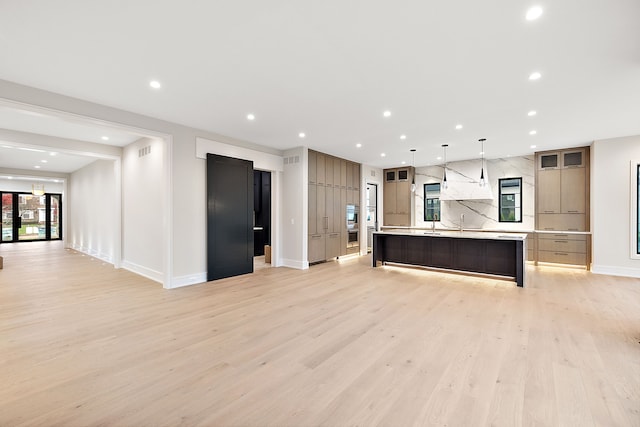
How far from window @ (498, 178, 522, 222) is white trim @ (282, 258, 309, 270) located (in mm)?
5858

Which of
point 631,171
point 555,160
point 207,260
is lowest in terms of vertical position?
point 207,260

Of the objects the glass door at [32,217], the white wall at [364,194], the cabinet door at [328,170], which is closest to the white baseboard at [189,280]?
the cabinet door at [328,170]

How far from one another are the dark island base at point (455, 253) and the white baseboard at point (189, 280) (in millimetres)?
3896

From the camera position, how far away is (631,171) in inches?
232

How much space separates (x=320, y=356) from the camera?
2635 mm

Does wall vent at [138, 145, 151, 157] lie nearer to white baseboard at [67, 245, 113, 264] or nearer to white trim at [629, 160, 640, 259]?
white baseboard at [67, 245, 113, 264]

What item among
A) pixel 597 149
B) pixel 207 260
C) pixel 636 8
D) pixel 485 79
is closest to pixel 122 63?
pixel 207 260

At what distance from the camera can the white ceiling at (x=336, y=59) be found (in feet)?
7.56

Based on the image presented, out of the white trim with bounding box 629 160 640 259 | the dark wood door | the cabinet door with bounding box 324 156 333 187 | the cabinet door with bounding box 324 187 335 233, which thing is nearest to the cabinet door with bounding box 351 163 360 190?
the cabinet door with bounding box 324 156 333 187

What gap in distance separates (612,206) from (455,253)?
138 inches

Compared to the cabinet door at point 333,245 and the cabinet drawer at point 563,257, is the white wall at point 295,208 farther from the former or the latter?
the cabinet drawer at point 563,257

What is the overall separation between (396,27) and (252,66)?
1.57 metres

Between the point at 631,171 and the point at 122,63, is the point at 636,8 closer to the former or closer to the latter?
the point at 122,63

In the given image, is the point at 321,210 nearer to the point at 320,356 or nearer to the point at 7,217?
the point at 320,356
